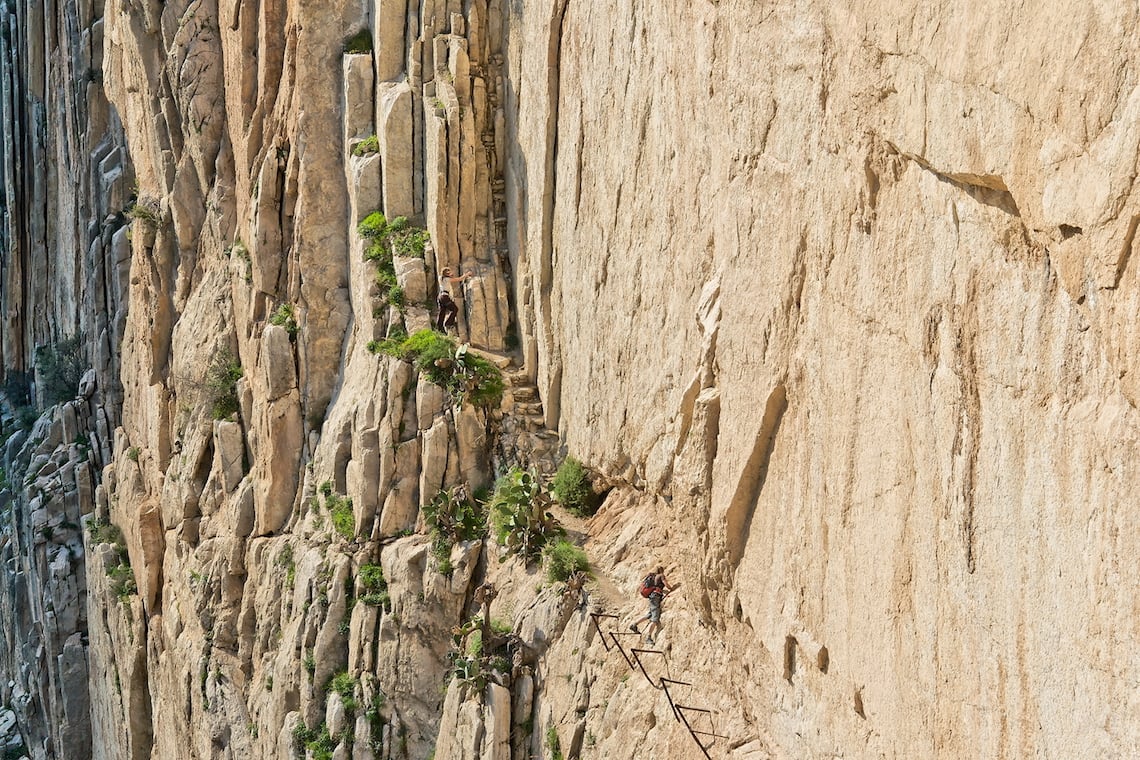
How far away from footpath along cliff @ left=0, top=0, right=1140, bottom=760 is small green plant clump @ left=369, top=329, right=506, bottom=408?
0.25ft

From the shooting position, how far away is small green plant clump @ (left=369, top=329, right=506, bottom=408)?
73.5 ft

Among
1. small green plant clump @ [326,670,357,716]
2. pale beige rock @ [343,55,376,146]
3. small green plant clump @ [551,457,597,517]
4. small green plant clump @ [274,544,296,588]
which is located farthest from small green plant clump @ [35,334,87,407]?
small green plant clump @ [551,457,597,517]

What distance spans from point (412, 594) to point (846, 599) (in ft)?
37.3

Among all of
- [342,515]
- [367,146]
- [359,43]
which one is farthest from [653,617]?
[359,43]

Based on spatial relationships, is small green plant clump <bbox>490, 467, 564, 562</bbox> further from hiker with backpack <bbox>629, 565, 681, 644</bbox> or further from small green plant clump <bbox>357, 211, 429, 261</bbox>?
small green plant clump <bbox>357, 211, 429, 261</bbox>

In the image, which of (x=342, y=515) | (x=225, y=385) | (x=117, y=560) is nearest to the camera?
(x=342, y=515)

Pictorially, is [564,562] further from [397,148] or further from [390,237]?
[397,148]

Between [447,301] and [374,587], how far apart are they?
5619 millimetres

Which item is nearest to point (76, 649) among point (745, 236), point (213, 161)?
point (213, 161)

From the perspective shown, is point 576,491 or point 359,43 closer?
point 576,491

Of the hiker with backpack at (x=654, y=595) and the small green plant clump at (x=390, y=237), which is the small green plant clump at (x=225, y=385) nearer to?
the small green plant clump at (x=390, y=237)

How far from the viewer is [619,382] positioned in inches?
768

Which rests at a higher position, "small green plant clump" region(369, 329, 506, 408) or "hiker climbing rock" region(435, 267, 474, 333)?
"hiker climbing rock" region(435, 267, 474, 333)

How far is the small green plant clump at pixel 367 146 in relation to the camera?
25.7 meters
